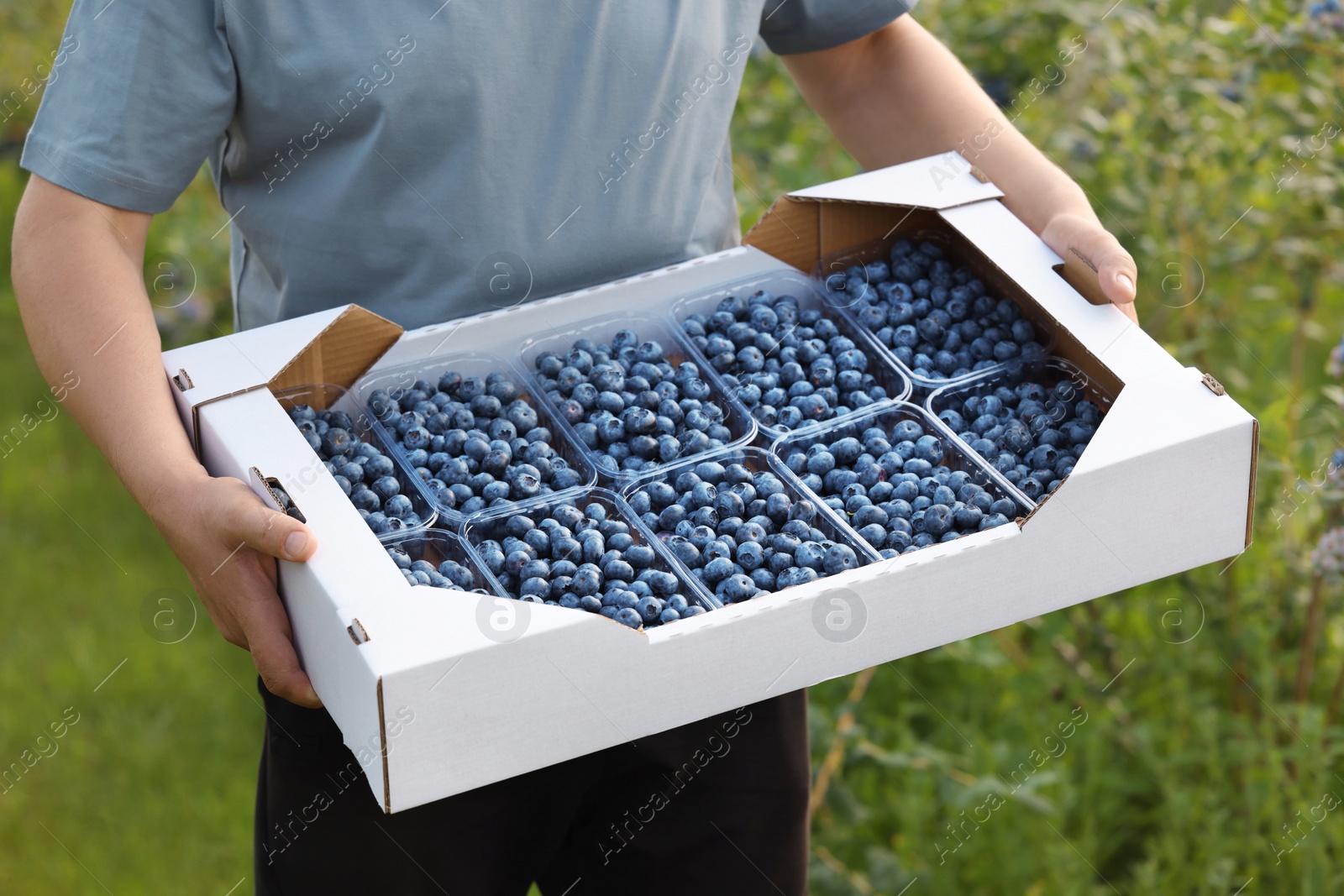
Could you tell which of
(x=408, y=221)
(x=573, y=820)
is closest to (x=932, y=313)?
(x=408, y=221)

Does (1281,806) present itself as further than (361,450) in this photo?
Yes

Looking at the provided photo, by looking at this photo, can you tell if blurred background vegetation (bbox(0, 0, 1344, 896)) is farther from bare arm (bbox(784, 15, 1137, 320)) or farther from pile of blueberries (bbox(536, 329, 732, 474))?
pile of blueberries (bbox(536, 329, 732, 474))

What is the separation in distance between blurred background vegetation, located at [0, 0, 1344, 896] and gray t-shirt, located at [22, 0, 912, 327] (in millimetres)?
1050

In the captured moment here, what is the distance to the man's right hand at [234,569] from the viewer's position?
1.12m

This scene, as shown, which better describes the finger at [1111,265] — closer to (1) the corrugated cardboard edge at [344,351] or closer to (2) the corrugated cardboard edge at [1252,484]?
(2) the corrugated cardboard edge at [1252,484]

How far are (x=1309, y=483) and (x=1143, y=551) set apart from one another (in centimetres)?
98

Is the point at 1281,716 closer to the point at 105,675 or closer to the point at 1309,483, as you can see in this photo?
the point at 1309,483

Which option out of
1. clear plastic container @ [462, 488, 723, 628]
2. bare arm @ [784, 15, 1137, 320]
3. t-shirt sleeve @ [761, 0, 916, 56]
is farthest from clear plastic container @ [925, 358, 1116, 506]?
t-shirt sleeve @ [761, 0, 916, 56]

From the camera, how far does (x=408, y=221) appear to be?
4.43 feet

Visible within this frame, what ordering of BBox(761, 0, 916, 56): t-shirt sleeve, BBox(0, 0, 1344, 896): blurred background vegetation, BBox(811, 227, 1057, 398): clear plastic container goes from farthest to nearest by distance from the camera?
BBox(0, 0, 1344, 896): blurred background vegetation < BBox(761, 0, 916, 56): t-shirt sleeve < BBox(811, 227, 1057, 398): clear plastic container

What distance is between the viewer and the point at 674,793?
1.42 m

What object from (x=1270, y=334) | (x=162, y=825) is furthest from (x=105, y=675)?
(x=1270, y=334)

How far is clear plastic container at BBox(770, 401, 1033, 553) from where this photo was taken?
4.28ft

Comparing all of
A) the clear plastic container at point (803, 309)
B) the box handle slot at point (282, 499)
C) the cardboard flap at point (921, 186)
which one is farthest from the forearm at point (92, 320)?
the cardboard flap at point (921, 186)
